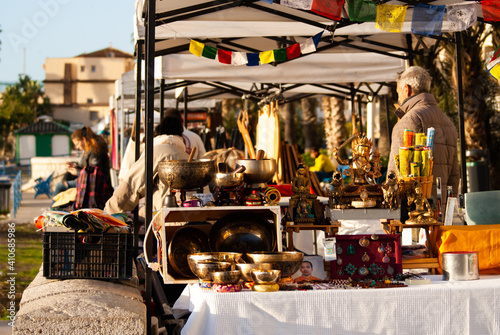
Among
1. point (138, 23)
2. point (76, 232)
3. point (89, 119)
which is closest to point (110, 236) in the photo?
point (76, 232)

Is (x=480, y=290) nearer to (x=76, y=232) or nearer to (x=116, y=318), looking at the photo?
(x=116, y=318)

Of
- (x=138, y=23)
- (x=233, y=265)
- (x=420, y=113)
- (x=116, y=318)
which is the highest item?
(x=138, y=23)

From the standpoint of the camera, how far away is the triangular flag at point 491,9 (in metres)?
4.90

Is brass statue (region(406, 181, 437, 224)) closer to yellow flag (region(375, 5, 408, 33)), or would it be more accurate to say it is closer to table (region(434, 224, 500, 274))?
table (region(434, 224, 500, 274))

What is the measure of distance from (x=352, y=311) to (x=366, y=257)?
510 mm

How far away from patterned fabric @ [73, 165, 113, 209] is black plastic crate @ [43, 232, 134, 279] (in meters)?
2.57

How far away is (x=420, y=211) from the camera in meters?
3.91

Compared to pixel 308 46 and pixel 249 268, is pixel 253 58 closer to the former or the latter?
pixel 308 46

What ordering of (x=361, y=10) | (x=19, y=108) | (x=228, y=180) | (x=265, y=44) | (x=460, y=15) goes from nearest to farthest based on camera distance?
(x=228, y=180), (x=361, y=10), (x=460, y=15), (x=265, y=44), (x=19, y=108)

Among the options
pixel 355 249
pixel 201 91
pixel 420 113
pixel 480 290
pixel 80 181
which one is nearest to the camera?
pixel 480 290

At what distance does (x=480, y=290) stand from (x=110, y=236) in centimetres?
214

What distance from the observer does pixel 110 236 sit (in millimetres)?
3982

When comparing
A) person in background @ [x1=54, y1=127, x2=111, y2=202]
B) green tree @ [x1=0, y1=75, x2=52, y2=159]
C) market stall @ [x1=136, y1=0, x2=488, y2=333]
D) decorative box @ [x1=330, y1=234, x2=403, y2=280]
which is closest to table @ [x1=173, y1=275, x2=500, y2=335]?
market stall @ [x1=136, y1=0, x2=488, y2=333]

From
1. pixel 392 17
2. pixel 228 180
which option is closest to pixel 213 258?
pixel 228 180
